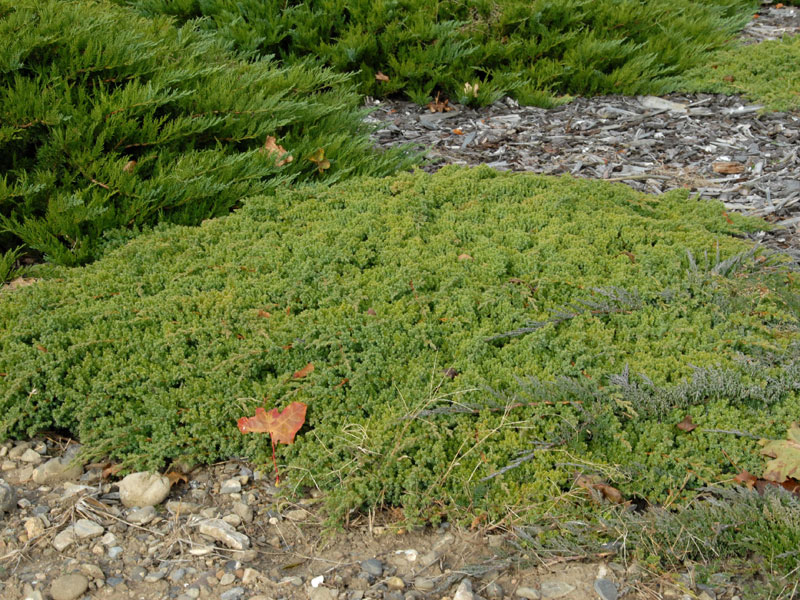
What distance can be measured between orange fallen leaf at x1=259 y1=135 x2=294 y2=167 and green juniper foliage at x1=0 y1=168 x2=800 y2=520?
76cm

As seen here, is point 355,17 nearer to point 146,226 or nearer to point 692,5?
point 146,226

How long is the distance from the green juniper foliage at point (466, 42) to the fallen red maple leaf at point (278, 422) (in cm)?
409

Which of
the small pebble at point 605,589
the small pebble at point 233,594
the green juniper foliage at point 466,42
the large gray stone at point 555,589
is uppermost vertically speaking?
the green juniper foliage at point 466,42

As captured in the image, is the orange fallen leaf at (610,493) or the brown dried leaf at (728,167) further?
the brown dried leaf at (728,167)

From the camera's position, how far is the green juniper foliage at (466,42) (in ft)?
20.2

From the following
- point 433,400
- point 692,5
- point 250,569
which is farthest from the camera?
point 692,5

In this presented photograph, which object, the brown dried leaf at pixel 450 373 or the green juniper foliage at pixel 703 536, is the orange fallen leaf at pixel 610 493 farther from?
the brown dried leaf at pixel 450 373

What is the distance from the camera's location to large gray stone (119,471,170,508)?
106 inches

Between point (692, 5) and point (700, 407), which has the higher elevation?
point (692, 5)

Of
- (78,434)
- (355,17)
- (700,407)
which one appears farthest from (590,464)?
(355,17)

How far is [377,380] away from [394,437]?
320 millimetres

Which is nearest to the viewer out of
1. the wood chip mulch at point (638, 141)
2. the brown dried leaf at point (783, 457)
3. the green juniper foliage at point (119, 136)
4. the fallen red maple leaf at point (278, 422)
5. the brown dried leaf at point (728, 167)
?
the brown dried leaf at point (783, 457)

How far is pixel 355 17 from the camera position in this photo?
20.6 feet

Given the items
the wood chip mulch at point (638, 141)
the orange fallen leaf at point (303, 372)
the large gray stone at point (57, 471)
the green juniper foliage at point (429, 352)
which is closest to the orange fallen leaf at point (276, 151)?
the green juniper foliage at point (429, 352)
